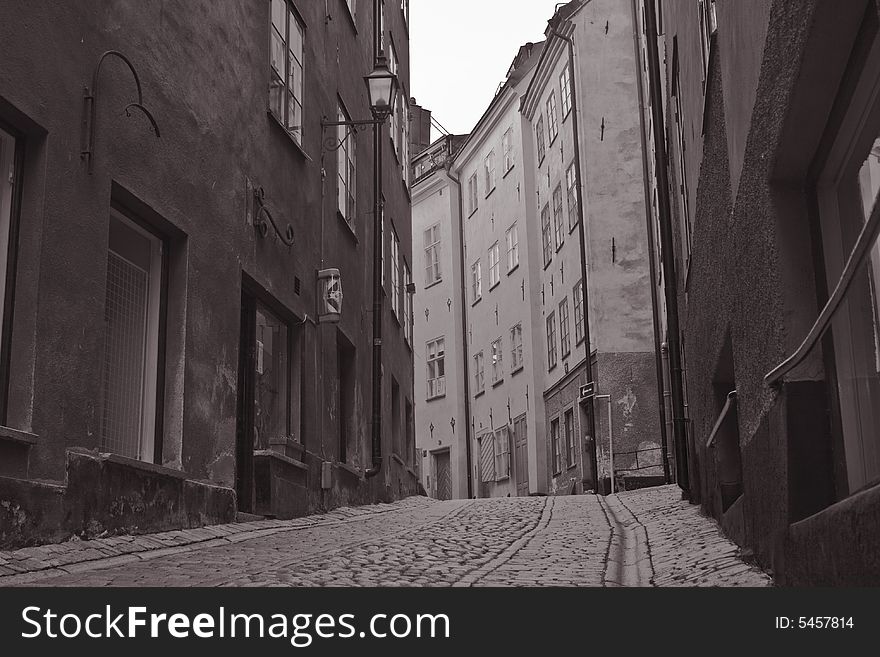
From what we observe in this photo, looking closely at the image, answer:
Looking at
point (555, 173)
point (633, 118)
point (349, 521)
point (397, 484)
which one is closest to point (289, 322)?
point (349, 521)

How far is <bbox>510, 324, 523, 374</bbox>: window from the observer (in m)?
33.0

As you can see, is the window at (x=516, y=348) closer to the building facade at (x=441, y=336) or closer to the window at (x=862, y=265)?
the building facade at (x=441, y=336)

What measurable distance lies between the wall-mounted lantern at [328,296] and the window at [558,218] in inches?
623

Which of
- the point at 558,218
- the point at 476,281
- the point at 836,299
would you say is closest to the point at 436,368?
the point at 476,281

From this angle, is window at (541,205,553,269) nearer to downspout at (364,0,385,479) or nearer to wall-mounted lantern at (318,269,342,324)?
downspout at (364,0,385,479)

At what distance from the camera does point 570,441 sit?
28.4 m

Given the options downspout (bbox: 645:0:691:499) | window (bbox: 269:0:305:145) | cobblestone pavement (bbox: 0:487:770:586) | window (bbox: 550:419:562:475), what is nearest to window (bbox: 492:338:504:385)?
window (bbox: 550:419:562:475)

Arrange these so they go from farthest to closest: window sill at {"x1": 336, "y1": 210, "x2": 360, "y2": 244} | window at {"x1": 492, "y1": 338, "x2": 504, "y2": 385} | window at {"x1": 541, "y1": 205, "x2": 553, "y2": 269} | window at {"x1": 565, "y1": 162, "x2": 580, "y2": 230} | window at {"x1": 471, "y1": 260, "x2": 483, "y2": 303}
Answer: window at {"x1": 471, "y1": 260, "x2": 483, "y2": 303} → window at {"x1": 492, "y1": 338, "x2": 504, "y2": 385} → window at {"x1": 541, "y1": 205, "x2": 553, "y2": 269} → window at {"x1": 565, "y1": 162, "x2": 580, "y2": 230} → window sill at {"x1": 336, "y1": 210, "x2": 360, "y2": 244}

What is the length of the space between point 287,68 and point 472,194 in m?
25.9

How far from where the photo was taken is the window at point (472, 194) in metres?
38.4

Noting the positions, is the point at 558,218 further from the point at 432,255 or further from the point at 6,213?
the point at 6,213

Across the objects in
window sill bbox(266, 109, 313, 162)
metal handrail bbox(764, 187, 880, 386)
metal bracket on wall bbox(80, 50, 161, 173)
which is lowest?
metal handrail bbox(764, 187, 880, 386)

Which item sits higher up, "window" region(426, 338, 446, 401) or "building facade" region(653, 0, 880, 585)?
"window" region(426, 338, 446, 401)

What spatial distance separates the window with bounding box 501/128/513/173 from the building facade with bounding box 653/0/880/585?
26.9m
